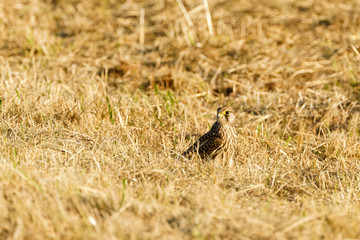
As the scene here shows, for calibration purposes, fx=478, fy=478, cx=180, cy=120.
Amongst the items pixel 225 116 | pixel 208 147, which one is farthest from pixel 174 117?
pixel 208 147

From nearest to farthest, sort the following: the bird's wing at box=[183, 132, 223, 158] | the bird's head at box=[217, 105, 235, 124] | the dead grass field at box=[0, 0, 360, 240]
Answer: the dead grass field at box=[0, 0, 360, 240], the bird's wing at box=[183, 132, 223, 158], the bird's head at box=[217, 105, 235, 124]

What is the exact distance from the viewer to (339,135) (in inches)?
218

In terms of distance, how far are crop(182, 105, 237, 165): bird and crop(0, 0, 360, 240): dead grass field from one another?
0.16m

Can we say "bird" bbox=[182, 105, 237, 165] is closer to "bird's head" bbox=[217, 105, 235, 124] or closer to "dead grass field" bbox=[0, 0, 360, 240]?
"bird's head" bbox=[217, 105, 235, 124]

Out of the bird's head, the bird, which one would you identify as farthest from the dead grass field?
the bird's head

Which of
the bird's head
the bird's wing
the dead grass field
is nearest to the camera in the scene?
the dead grass field

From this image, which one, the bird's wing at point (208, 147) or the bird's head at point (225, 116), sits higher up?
the bird's head at point (225, 116)

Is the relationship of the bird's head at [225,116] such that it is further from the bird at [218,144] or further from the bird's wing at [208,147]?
the bird's wing at [208,147]

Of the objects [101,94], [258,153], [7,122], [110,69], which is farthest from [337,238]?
[110,69]

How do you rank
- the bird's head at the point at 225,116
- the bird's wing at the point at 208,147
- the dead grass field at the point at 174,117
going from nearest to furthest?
the dead grass field at the point at 174,117 → the bird's wing at the point at 208,147 → the bird's head at the point at 225,116

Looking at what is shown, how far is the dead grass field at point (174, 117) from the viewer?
3201mm

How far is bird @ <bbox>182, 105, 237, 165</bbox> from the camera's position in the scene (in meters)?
4.78

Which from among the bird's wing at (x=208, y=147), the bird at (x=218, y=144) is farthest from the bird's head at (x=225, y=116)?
the bird's wing at (x=208, y=147)

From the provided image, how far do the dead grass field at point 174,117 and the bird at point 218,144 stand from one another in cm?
16
